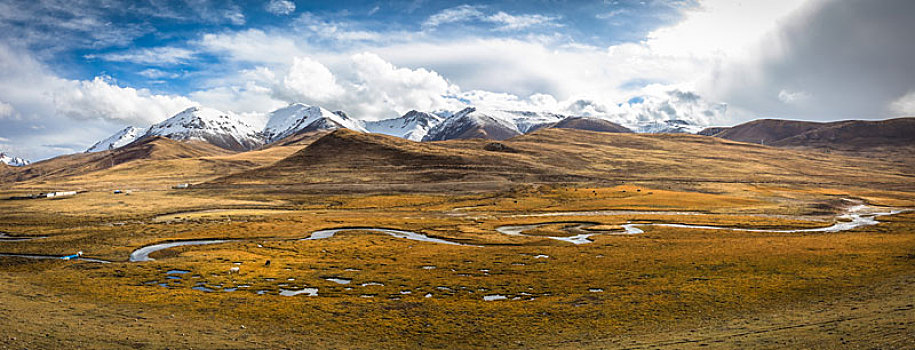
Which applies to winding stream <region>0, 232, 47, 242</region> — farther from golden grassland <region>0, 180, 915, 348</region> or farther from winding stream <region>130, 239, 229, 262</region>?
winding stream <region>130, 239, 229, 262</region>

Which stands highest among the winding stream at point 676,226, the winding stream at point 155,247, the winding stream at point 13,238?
the winding stream at point 13,238

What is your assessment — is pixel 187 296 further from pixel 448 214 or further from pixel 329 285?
pixel 448 214

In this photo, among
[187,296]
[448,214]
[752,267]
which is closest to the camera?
[187,296]

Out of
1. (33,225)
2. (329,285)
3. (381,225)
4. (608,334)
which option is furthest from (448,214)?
(608,334)

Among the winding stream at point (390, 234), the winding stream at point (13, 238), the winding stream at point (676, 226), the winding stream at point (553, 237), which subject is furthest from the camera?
the winding stream at point (676, 226)

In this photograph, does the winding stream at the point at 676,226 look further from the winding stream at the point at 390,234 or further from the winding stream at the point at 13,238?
the winding stream at the point at 13,238

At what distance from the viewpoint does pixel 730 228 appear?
251 feet

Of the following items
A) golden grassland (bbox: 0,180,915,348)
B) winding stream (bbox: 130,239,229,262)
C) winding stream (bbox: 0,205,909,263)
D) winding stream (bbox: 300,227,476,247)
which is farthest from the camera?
winding stream (bbox: 300,227,476,247)

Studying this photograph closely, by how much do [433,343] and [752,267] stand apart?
104ft

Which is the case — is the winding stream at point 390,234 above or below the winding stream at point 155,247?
below

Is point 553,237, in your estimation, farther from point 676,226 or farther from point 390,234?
point 676,226

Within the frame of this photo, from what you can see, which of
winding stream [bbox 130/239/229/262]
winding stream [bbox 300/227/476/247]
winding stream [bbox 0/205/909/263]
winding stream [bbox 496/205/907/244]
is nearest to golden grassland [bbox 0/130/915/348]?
winding stream [bbox 130/239/229/262]

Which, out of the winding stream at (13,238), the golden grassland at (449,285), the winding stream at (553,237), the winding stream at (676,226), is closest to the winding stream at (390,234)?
the winding stream at (553,237)

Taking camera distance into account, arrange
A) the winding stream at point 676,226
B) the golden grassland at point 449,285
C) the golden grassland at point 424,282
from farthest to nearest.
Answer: the winding stream at point 676,226, the golden grassland at point 424,282, the golden grassland at point 449,285
